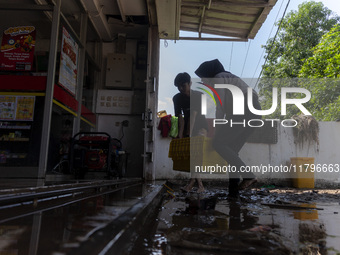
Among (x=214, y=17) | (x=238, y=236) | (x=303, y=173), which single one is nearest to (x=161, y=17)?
(x=214, y=17)

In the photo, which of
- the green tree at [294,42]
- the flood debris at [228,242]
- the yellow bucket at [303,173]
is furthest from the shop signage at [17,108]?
the green tree at [294,42]

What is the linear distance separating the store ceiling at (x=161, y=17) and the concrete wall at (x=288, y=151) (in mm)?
3049

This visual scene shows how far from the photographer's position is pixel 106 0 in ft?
22.0

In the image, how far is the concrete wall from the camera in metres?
8.48

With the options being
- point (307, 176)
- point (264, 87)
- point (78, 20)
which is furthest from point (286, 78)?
→ point (78, 20)

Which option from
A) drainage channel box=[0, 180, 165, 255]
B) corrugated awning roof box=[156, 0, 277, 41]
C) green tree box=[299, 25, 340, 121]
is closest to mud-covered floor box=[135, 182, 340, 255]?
drainage channel box=[0, 180, 165, 255]

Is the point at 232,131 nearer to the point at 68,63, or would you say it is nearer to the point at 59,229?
the point at 59,229

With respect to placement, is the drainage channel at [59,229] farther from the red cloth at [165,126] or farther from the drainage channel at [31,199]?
the red cloth at [165,126]

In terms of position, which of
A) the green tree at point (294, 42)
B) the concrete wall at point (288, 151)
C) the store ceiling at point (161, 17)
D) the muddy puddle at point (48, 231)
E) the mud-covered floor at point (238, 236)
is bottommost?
the mud-covered floor at point (238, 236)

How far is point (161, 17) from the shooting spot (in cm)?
661

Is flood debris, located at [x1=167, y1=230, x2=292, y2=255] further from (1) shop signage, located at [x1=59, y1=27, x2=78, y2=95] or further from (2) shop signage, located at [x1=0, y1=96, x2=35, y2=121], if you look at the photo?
(1) shop signage, located at [x1=59, y1=27, x2=78, y2=95]

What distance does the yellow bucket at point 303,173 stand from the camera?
805 centimetres

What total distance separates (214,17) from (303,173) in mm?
4836

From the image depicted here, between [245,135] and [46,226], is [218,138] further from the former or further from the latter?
[46,226]
